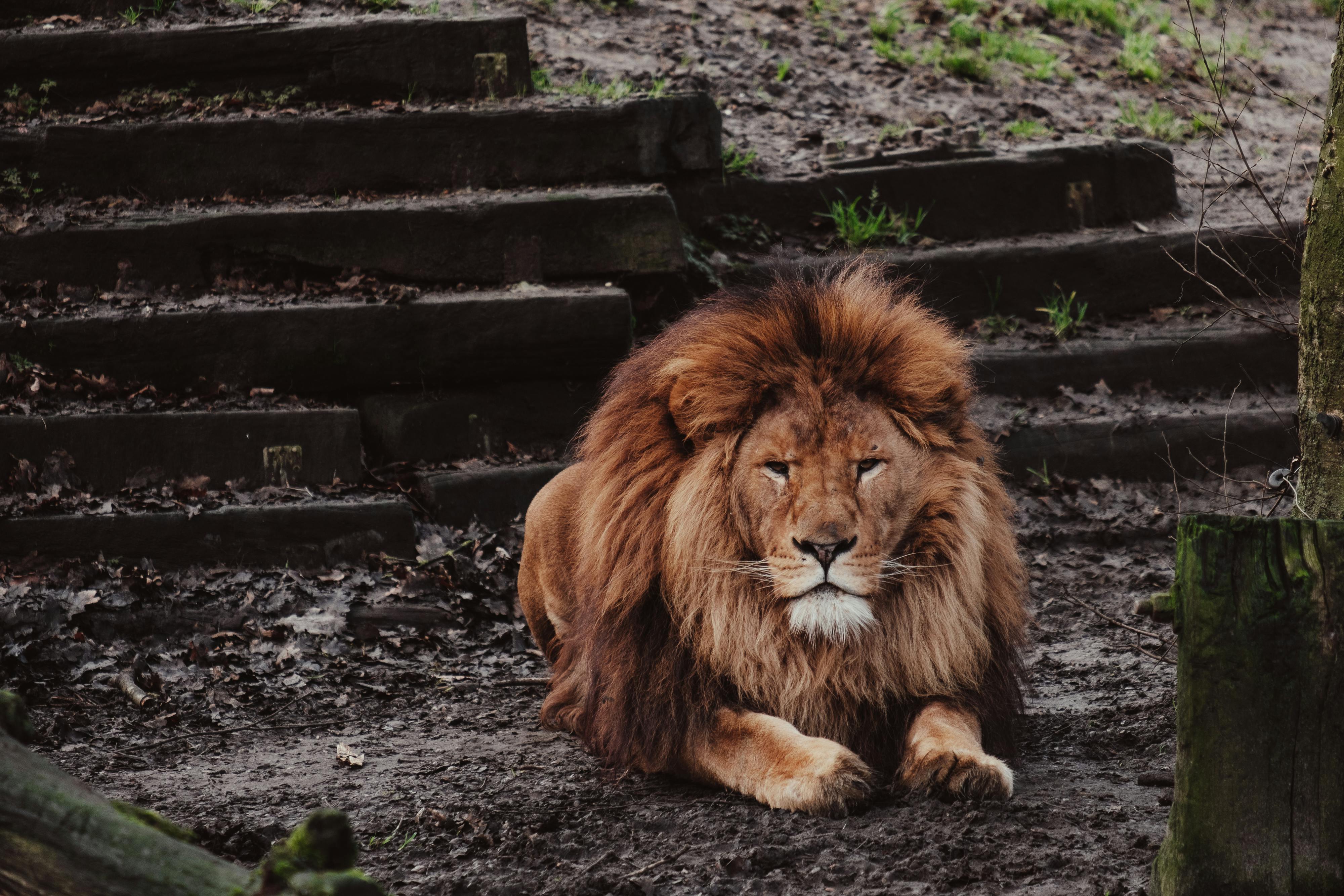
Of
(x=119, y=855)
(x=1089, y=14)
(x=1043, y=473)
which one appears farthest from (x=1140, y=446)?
(x=119, y=855)

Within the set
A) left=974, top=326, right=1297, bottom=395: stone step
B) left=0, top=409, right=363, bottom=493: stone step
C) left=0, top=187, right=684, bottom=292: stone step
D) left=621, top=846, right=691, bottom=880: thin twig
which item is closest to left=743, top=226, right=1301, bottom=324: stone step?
left=974, top=326, right=1297, bottom=395: stone step

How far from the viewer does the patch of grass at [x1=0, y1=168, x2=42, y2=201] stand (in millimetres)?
6496

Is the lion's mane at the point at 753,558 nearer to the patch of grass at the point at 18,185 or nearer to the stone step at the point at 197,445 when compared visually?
the stone step at the point at 197,445

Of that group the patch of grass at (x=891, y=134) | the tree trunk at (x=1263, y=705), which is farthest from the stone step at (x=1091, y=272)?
the tree trunk at (x=1263, y=705)

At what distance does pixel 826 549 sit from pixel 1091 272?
5139mm

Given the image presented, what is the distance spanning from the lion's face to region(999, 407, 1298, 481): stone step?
3523 millimetres

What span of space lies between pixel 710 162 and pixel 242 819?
4974 millimetres

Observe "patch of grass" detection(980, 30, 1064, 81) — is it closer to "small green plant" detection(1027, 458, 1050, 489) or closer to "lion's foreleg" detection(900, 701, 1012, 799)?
"small green plant" detection(1027, 458, 1050, 489)

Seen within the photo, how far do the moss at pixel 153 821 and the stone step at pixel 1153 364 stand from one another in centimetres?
568

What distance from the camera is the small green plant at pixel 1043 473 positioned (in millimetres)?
6410

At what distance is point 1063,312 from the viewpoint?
23.4 ft

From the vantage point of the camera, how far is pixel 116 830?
1.66m

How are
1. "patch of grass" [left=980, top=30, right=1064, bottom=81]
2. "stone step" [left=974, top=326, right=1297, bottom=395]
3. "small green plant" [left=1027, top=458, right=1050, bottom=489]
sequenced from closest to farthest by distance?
"small green plant" [left=1027, top=458, right=1050, bottom=489], "stone step" [left=974, top=326, right=1297, bottom=395], "patch of grass" [left=980, top=30, right=1064, bottom=81]

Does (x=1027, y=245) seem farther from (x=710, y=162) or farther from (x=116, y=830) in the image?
(x=116, y=830)
